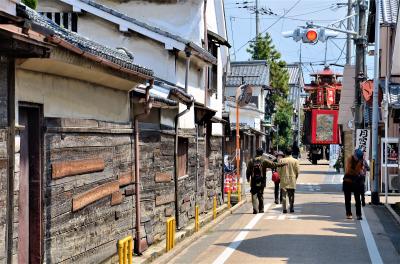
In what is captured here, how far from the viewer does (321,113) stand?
212 ft

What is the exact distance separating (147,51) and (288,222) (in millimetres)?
5966

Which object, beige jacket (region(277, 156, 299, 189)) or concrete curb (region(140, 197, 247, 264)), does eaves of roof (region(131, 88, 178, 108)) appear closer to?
concrete curb (region(140, 197, 247, 264))

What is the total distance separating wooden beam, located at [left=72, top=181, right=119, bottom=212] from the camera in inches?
380

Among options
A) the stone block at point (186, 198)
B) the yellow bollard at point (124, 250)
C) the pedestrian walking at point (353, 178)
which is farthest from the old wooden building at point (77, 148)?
the pedestrian walking at point (353, 178)

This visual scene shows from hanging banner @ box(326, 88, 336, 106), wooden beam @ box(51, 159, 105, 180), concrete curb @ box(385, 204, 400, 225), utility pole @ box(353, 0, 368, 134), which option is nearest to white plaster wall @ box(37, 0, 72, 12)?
wooden beam @ box(51, 159, 105, 180)

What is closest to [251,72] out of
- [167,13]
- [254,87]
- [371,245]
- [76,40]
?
[254,87]

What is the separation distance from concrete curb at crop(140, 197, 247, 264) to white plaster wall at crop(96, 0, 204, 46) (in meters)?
5.42

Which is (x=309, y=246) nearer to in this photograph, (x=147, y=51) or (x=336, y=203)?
(x=147, y=51)

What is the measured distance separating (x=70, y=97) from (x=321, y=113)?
5658cm

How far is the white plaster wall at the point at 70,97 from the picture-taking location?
8.12m

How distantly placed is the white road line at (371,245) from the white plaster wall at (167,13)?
740 centimetres

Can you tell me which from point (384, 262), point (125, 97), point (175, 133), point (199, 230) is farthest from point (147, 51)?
point (384, 262)

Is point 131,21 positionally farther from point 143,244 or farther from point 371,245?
point 371,245

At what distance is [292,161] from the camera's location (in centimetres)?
2141
